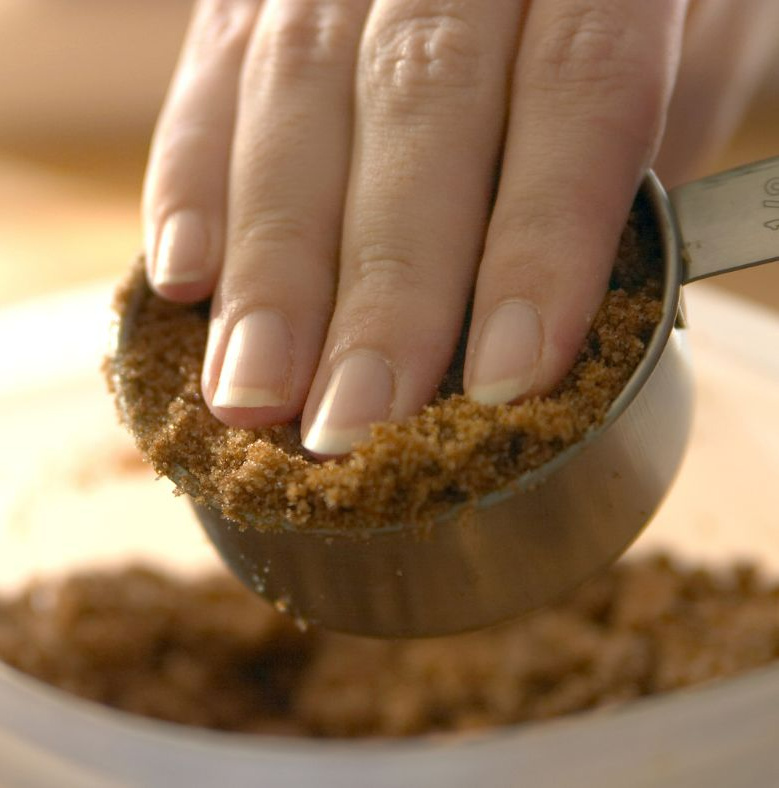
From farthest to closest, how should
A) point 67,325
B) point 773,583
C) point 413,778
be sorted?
point 67,325
point 773,583
point 413,778

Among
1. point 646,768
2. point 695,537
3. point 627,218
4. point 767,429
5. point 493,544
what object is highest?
point 627,218

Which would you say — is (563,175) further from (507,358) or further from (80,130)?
(80,130)

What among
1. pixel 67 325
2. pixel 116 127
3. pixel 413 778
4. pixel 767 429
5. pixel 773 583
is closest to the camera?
pixel 413 778

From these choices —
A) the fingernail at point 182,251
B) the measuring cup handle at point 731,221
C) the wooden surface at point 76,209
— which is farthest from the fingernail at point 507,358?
the wooden surface at point 76,209

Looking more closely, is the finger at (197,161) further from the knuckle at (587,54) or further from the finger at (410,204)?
the knuckle at (587,54)

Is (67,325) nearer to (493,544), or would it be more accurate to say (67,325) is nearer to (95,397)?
(95,397)

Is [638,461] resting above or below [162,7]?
above

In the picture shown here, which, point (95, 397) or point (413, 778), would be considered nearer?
point (413, 778)

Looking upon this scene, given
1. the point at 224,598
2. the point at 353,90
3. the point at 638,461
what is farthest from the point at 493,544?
the point at 224,598
